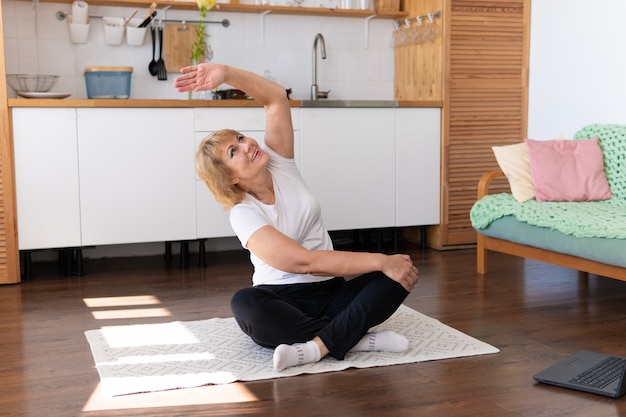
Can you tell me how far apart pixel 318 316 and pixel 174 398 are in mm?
652

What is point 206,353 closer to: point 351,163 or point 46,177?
point 46,177

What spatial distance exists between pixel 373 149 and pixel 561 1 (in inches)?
57.9

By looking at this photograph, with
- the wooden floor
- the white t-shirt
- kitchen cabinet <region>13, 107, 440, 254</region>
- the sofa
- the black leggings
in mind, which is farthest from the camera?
kitchen cabinet <region>13, 107, 440, 254</region>

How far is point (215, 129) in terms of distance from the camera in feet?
15.3

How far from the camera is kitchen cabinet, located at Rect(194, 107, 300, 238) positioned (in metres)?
4.61

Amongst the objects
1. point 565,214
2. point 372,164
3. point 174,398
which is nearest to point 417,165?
point 372,164

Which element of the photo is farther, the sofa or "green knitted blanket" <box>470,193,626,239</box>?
the sofa

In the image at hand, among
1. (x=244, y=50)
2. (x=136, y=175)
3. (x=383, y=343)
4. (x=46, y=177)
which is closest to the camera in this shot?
(x=383, y=343)

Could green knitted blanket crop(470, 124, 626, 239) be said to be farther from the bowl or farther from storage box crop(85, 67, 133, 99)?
the bowl

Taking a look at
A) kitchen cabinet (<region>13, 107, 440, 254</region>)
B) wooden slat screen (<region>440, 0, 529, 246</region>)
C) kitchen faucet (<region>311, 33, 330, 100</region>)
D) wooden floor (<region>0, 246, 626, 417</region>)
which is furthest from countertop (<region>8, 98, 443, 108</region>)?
wooden floor (<region>0, 246, 626, 417</region>)

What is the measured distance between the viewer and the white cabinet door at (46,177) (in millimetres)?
4266

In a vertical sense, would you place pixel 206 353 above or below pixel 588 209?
below

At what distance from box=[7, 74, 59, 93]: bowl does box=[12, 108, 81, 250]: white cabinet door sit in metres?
0.40

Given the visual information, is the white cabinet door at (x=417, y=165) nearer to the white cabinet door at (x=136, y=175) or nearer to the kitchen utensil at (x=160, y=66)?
the white cabinet door at (x=136, y=175)
